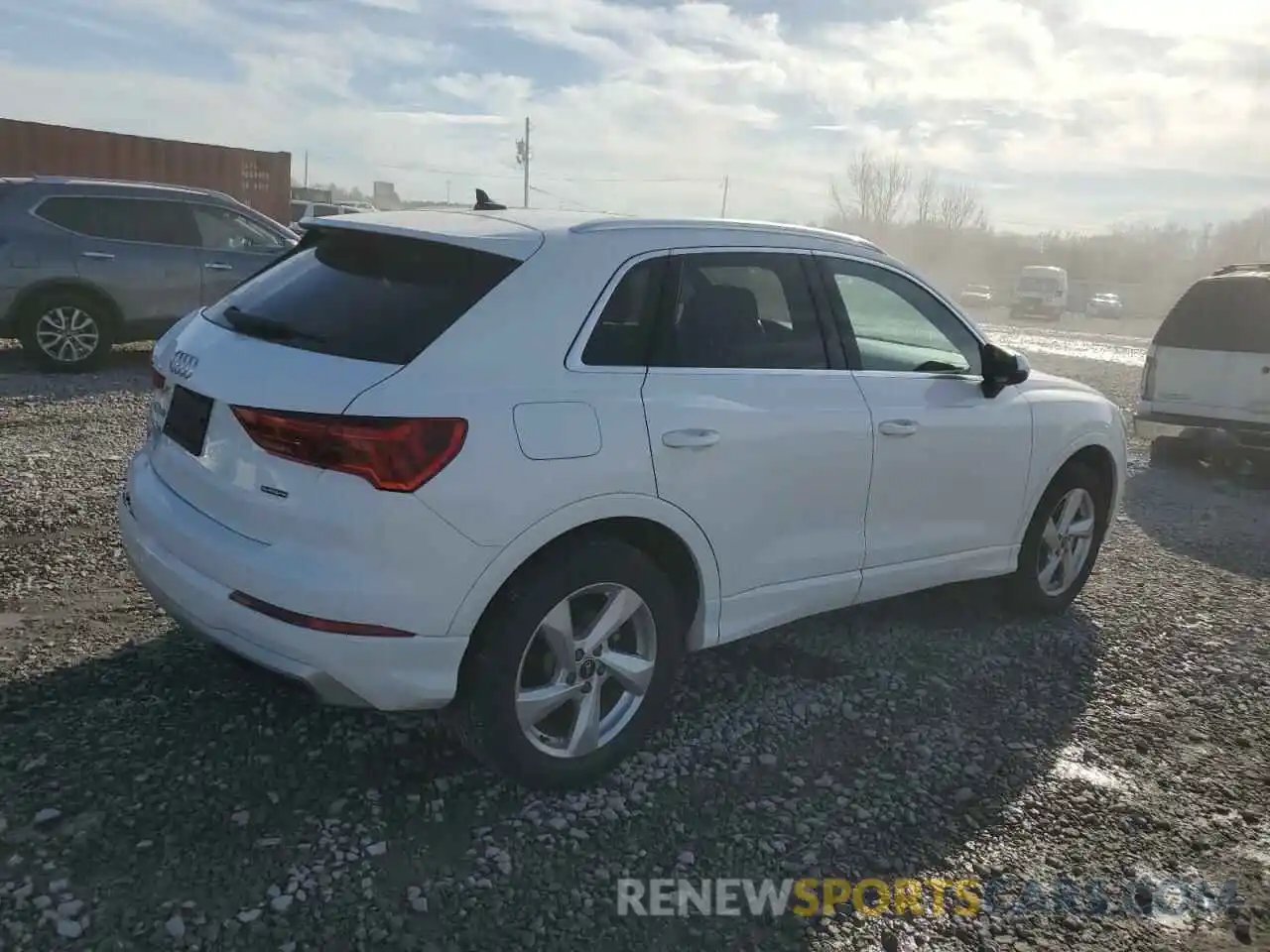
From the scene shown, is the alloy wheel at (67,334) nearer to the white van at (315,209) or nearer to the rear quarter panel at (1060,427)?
the rear quarter panel at (1060,427)

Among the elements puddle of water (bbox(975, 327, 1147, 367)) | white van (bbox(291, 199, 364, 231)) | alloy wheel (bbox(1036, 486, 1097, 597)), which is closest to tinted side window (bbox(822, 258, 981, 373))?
alloy wheel (bbox(1036, 486, 1097, 597))

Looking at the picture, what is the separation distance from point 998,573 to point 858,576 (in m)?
1.05

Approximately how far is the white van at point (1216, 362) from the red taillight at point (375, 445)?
849cm

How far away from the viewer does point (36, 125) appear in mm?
21906

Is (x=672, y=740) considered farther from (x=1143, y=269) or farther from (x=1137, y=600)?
(x=1143, y=269)

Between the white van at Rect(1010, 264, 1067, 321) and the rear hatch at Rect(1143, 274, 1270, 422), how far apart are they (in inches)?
1263

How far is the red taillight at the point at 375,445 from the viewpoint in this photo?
2.76 m

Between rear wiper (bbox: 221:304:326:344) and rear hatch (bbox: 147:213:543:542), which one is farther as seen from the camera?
rear wiper (bbox: 221:304:326:344)

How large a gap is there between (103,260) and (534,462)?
8610 mm

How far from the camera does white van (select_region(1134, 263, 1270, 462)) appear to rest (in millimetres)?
9109

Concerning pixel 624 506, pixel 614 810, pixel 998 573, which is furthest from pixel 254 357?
pixel 998 573

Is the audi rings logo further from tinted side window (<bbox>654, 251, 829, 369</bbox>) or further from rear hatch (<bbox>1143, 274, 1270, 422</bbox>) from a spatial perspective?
rear hatch (<bbox>1143, 274, 1270, 422</bbox>)

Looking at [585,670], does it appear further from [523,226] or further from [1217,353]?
[1217,353]

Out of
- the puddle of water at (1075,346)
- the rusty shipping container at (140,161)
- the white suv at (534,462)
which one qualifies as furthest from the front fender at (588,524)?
the rusty shipping container at (140,161)
